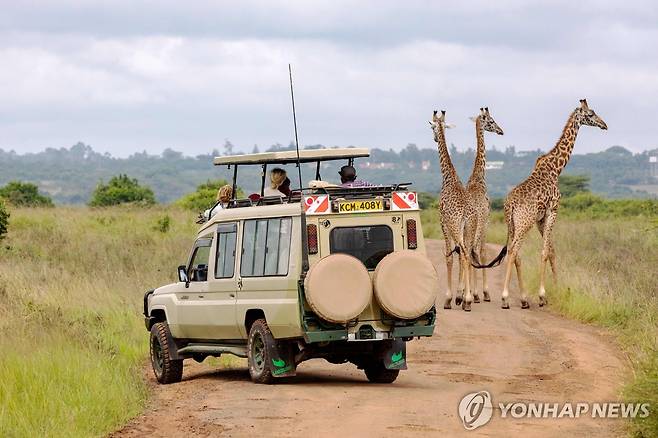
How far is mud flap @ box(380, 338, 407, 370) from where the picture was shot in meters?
13.7

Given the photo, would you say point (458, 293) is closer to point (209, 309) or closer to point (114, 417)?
point (209, 309)

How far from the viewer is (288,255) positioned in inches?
519

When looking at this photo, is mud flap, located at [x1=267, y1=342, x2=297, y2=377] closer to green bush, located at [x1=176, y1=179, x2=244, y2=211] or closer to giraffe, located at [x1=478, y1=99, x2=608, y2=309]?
giraffe, located at [x1=478, y1=99, x2=608, y2=309]

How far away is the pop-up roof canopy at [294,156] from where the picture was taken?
14.7 m

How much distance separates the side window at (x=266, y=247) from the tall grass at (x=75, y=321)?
1741 mm

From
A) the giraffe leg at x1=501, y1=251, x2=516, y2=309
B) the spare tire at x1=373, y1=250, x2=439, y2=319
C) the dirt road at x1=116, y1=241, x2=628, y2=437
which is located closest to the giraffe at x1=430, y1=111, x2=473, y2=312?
the giraffe leg at x1=501, y1=251, x2=516, y2=309

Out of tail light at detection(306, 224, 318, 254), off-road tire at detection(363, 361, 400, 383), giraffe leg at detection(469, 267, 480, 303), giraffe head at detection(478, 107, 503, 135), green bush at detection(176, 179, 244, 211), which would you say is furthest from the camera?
green bush at detection(176, 179, 244, 211)

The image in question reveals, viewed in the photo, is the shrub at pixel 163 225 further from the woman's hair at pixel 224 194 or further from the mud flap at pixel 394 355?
the mud flap at pixel 394 355

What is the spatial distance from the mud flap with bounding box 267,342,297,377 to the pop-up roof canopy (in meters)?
2.29

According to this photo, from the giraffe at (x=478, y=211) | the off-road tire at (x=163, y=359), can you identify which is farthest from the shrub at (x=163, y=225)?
the off-road tire at (x=163, y=359)

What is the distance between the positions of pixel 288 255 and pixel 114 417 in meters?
2.65

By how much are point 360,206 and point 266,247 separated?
110cm

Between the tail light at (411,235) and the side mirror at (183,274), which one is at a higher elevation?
the tail light at (411,235)

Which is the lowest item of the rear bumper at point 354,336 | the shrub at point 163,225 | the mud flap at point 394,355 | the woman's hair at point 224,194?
the mud flap at point 394,355
